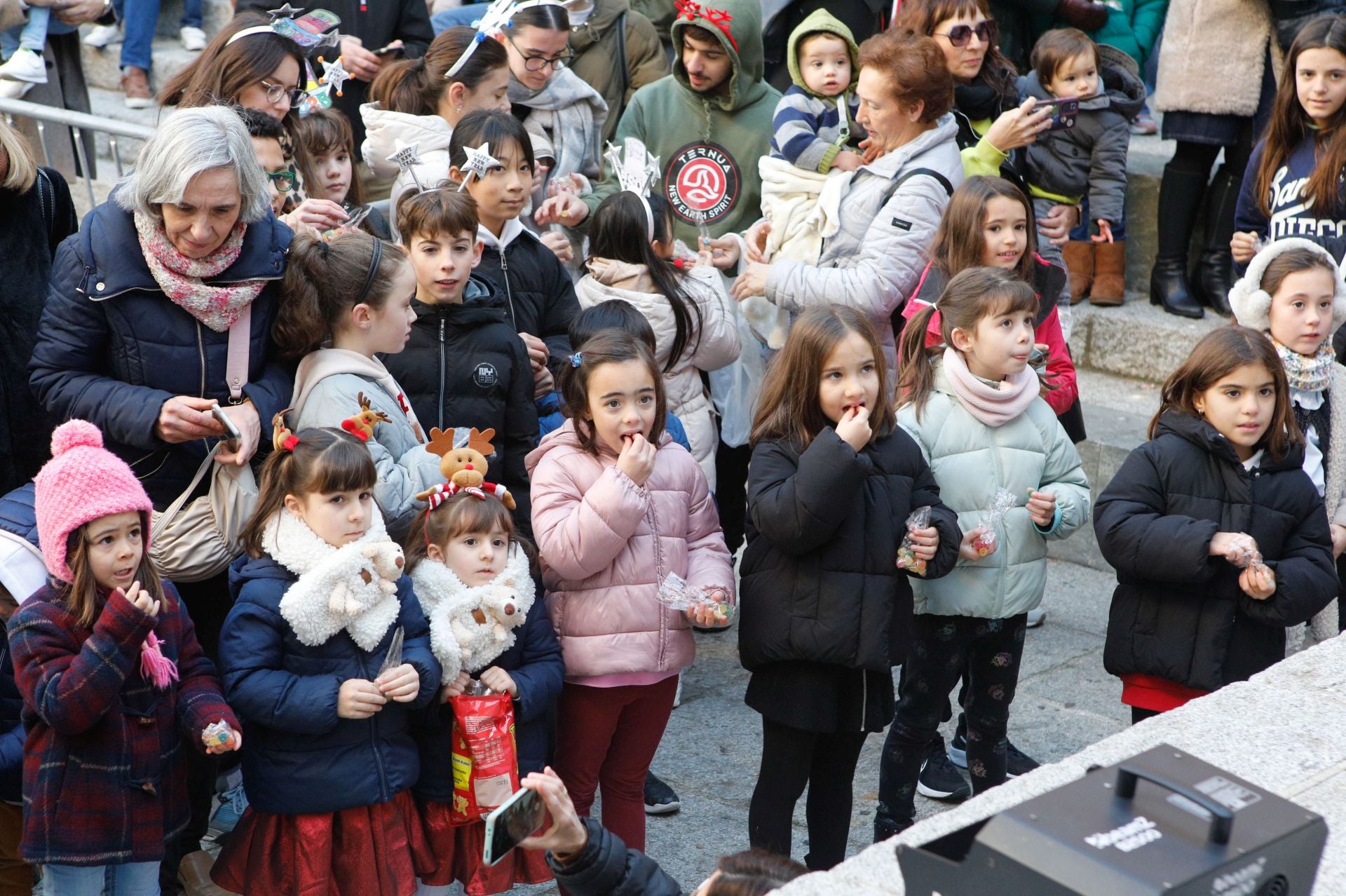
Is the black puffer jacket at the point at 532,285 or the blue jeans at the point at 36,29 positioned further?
the blue jeans at the point at 36,29

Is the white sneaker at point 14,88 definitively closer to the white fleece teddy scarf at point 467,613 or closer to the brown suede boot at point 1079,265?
the white fleece teddy scarf at point 467,613

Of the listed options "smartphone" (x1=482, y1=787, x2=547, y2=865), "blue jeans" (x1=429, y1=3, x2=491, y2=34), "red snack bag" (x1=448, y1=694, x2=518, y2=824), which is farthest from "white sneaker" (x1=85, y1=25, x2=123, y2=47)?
"smartphone" (x1=482, y1=787, x2=547, y2=865)

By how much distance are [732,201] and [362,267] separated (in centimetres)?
220

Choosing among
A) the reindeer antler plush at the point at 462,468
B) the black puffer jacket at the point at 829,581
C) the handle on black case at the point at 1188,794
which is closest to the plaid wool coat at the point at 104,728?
the reindeer antler plush at the point at 462,468

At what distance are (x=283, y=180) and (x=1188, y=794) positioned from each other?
11.2ft

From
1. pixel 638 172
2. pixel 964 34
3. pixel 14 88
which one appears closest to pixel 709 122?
pixel 638 172

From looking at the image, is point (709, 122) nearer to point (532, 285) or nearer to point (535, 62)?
point (535, 62)

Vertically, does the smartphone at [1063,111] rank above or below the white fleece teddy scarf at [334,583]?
above

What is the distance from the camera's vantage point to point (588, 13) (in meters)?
6.29

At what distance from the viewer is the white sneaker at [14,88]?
7547 millimetres

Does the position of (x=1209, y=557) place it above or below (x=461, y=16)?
below

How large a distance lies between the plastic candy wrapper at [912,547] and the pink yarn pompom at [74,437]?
194 cm

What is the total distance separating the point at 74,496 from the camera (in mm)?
3029

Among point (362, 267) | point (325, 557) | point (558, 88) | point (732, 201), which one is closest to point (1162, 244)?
point (732, 201)
